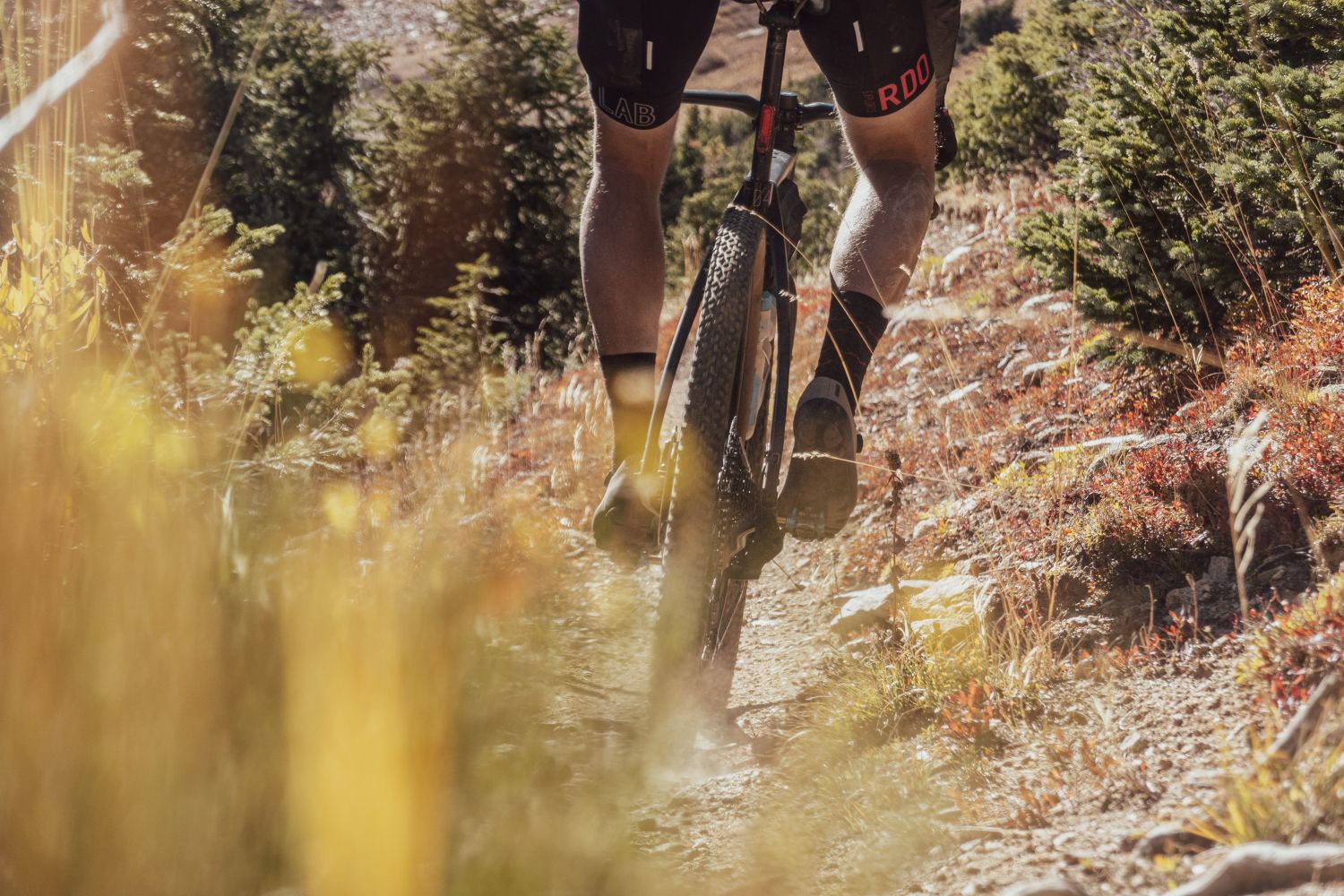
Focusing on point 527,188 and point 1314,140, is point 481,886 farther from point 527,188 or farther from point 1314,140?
point 527,188

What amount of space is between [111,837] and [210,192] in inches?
478

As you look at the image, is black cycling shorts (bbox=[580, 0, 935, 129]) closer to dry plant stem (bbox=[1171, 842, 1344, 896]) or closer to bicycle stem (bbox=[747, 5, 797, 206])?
bicycle stem (bbox=[747, 5, 797, 206])

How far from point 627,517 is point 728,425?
355 mm

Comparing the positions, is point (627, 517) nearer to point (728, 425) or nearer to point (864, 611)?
point (728, 425)

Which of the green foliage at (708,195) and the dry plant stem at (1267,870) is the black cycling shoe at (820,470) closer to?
the dry plant stem at (1267,870)

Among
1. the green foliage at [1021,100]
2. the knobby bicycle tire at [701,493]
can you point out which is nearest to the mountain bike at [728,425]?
the knobby bicycle tire at [701,493]

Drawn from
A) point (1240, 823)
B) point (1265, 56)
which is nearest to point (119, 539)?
point (1240, 823)

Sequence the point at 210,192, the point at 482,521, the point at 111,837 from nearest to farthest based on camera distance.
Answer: the point at 111,837
the point at 482,521
the point at 210,192

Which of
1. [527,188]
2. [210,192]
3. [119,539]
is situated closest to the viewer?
[119,539]

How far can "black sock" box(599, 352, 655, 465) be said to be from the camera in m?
2.44

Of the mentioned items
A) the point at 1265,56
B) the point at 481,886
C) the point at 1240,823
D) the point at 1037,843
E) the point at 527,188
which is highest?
the point at 527,188

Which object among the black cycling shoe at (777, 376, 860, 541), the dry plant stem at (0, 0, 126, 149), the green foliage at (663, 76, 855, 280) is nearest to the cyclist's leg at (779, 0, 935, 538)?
the black cycling shoe at (777, 376, 860, 541)

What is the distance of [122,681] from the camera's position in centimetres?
188

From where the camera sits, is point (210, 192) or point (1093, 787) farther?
point (210, 192)
